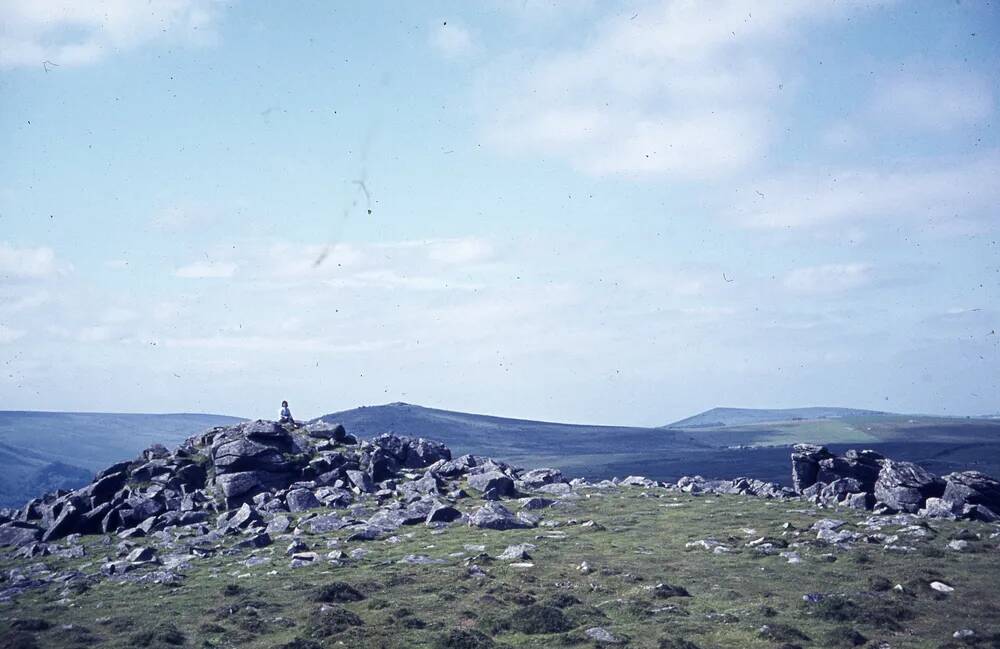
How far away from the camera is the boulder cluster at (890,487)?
50281mm

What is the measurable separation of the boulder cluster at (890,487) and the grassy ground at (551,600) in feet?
14.3

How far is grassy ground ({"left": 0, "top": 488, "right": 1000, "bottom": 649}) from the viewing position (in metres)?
27.8

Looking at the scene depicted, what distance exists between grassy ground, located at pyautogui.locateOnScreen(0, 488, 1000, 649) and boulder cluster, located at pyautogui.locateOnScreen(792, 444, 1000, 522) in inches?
172

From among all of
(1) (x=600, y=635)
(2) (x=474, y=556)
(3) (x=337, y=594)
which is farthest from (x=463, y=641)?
(2) (x=474, y=556)

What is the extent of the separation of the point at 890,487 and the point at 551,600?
36.0 m

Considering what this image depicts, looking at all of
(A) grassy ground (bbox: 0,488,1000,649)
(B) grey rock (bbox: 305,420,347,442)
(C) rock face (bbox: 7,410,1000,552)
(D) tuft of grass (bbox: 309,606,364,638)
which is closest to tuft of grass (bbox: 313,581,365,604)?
(A) grassy ground (bbox: 0,488,1000,649)


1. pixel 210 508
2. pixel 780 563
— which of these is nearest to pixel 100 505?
pixel 210 508

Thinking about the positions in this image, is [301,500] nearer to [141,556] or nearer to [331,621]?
[141,556]

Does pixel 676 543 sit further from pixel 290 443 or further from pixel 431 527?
pixel 290 443

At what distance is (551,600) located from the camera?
32062 millimetres

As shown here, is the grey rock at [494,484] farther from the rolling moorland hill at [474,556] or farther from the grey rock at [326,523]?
the grey rock at [326,523]

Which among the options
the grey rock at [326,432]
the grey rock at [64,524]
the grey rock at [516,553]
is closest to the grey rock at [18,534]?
the grey rock at [64,524]

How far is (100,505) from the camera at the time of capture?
57.7m

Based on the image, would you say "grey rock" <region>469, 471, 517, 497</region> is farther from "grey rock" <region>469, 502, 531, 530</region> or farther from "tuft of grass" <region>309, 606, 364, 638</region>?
"tuft of grass" <region>309, 606, 364, 638</region>
